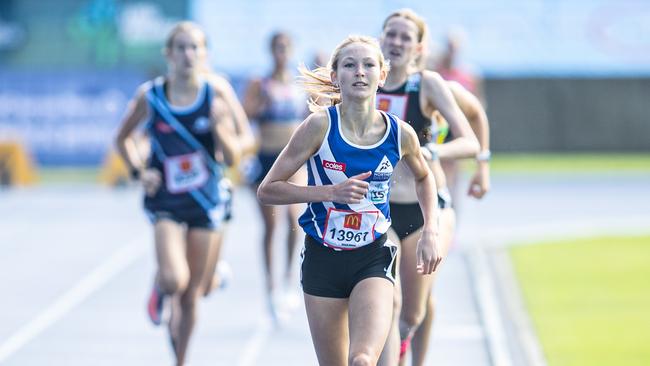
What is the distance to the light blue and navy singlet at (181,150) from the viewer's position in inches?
379

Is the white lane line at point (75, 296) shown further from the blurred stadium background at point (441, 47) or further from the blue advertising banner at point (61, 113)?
the blue advertising banner at point (61, 113)

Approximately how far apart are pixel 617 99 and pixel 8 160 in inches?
455

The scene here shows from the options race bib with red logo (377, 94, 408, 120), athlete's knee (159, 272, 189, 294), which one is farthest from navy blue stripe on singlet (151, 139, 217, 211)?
race bib with red logo (377, 94, 408, 120)

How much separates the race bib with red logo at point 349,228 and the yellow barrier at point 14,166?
60.3ft

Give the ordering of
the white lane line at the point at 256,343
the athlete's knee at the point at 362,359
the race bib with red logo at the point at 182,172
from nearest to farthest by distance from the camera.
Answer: the athlete's knee at the point at 362,359 → the race bib with red logo at the point at 182,172 → the white lane line at the point at 256,343

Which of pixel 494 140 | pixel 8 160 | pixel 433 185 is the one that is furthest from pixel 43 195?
pixel 433 185

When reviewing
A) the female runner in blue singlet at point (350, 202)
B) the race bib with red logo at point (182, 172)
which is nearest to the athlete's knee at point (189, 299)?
the race bib with red logo at point (182, 172)

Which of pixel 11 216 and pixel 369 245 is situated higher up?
pixel 369 245

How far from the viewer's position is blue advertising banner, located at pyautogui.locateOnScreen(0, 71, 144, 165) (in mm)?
25750

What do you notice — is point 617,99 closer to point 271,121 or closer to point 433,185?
point 271,121

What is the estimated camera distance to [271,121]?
13.1 metres

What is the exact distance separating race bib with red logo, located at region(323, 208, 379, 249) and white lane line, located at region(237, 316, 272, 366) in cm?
339

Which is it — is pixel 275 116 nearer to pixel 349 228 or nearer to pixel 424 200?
pixel 424 200

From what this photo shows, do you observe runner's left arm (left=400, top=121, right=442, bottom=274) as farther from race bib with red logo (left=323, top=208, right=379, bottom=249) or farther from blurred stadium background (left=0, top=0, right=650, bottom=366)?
blurred stadium background (left=0, top=0, right=650, bottom=366)
